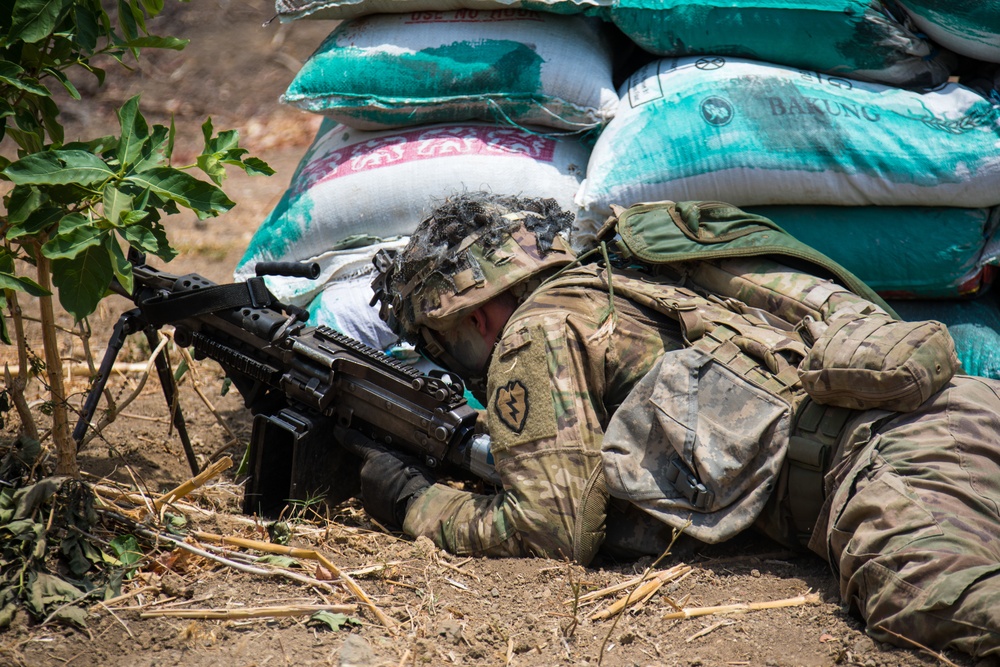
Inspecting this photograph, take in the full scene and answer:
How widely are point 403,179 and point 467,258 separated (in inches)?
35.8

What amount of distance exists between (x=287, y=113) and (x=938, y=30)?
17.4ft

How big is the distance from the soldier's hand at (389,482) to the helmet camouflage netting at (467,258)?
1.26ft

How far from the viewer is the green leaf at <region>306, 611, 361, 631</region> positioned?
2.11 metres

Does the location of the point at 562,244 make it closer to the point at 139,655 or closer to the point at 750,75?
the point at 750,75

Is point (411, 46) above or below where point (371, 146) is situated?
above

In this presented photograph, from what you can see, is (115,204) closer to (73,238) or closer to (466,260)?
(73,238)

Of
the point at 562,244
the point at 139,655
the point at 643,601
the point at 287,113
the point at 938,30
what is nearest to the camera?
the point at 139,655

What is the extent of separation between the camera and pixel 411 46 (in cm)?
356

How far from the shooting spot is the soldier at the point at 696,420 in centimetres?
200

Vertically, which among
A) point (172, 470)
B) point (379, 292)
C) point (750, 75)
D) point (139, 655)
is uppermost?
point (750, 75)

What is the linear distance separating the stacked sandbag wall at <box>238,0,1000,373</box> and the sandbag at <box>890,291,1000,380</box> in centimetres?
A: 3

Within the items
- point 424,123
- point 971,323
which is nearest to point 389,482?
point 424,123

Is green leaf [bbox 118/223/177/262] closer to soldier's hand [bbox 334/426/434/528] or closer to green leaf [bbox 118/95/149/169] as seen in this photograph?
green leaf [bbox 118/95/149/169]

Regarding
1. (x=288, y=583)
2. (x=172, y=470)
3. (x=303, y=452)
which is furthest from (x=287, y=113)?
(x=288, y=583)
